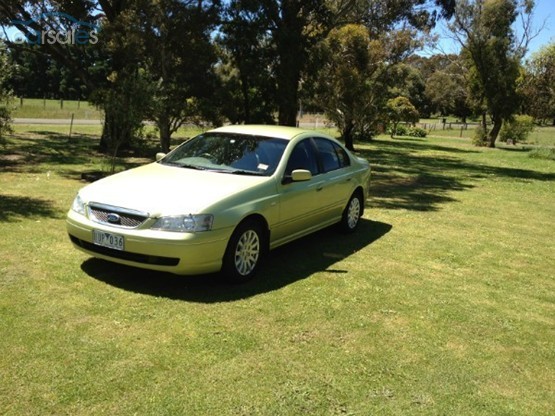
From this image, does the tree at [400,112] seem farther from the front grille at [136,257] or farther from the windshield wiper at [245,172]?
the front grille at [136,257]

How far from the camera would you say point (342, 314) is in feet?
16.1

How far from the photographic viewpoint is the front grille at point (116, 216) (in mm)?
4961

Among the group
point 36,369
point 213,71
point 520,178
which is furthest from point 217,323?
point 520,178

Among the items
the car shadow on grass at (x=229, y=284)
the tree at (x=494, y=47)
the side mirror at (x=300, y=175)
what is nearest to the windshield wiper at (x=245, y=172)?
the side mirror at (x=300, y=175)

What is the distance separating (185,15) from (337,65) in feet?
34.9

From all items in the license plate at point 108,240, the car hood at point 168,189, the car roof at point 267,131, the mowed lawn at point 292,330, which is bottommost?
the mowed lawn at point 292,330

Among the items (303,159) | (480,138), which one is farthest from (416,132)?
(303,159)

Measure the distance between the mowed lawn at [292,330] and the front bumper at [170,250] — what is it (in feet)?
0.94

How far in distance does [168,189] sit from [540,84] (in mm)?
37836

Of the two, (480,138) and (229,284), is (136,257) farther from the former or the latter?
(480,138)

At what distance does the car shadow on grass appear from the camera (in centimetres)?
513

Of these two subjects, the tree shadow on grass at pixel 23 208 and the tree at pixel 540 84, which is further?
the tree at pixel 540 84

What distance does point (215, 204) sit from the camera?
16.6 ft

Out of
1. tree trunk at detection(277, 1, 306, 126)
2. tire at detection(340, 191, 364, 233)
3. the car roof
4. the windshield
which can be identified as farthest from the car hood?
tree trunk at detection(277, 1, 306, 126)
